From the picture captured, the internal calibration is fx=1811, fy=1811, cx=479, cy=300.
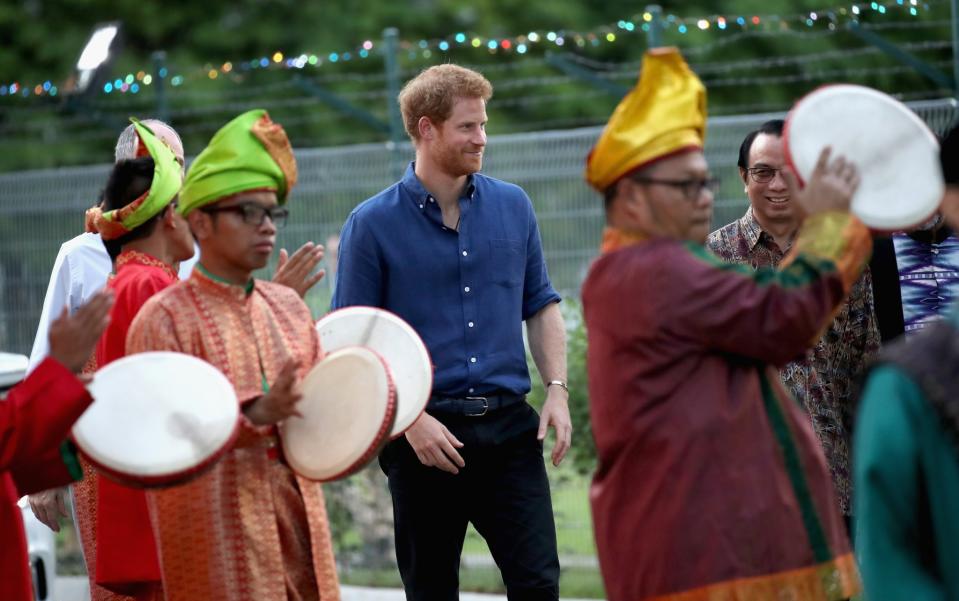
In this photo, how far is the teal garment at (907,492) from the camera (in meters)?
3.26

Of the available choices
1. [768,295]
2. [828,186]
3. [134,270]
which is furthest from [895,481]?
[134,270]

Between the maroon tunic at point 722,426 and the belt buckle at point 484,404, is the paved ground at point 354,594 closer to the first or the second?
the belt buckle at point 484,404

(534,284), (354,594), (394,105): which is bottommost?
(354,594)

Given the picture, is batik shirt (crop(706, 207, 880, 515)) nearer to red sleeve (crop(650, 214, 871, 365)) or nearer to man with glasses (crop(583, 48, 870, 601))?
man with glasses (crop(583, 48, 870, 601))

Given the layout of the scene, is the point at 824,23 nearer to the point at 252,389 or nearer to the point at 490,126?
the point at 490,126

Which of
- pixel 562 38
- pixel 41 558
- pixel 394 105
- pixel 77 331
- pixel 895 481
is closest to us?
pixel 895 481

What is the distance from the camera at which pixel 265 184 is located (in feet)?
17.0

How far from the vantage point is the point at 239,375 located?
202 inches

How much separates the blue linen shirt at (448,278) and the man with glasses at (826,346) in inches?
36.4

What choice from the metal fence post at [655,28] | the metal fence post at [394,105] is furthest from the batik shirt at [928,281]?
the metal fence post at [394,105]

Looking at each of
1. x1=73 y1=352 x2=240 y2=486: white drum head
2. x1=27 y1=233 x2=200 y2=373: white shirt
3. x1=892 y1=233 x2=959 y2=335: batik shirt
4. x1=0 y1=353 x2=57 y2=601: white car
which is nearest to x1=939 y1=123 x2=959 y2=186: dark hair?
x1=73 y1=352 x2=240 y2=486: white drum head

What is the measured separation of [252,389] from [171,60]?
55.0 feet

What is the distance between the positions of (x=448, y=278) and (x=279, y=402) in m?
1.71

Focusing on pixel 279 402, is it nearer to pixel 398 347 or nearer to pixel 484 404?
pixel 398 347
